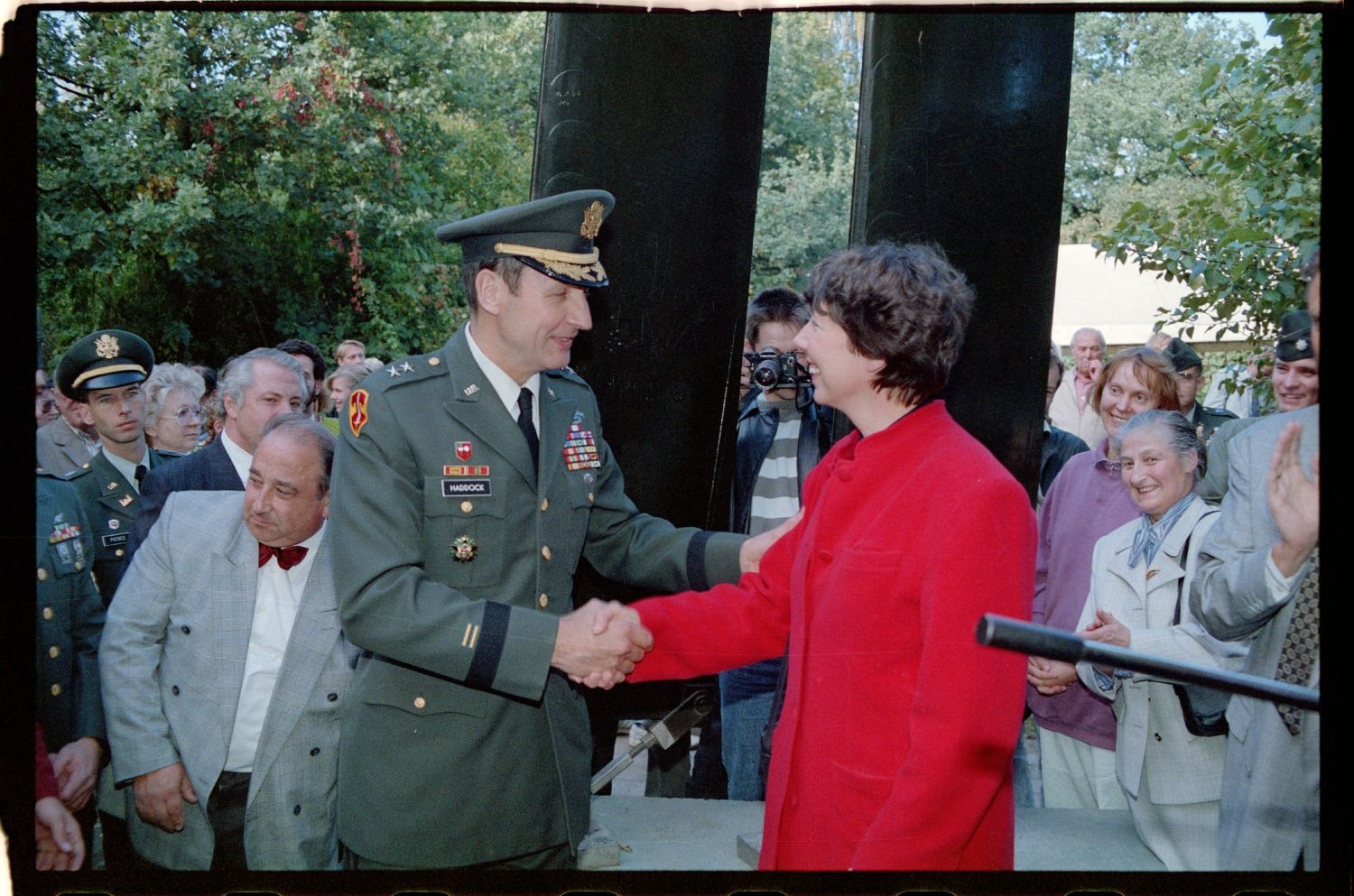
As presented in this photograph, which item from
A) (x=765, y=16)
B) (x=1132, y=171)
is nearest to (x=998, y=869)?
(x=1132, y=171)

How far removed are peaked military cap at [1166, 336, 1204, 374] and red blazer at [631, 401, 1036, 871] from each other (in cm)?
113

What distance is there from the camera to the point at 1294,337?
10.9ft

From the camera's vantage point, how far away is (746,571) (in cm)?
335

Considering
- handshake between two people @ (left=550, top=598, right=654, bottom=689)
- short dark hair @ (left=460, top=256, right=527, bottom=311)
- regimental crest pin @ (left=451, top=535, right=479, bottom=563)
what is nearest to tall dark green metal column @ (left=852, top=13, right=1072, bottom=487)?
short dark hair @ (left=460, top=256, right=527, bottom=311)

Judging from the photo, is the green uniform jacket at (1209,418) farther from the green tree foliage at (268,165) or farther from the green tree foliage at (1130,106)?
the green tree foliage at (268,165)

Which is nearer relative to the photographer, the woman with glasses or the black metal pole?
the black metal pole

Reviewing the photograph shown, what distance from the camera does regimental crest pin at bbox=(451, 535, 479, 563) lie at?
2.96m

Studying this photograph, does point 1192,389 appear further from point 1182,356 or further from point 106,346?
point 106,346

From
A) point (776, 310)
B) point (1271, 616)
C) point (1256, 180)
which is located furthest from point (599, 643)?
point (1256, 180)

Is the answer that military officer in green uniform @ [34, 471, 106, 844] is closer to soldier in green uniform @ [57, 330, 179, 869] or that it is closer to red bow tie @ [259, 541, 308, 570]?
soldier in green uniform @ [57, 330, 179, 869]

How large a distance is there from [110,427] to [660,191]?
1678 millimetres

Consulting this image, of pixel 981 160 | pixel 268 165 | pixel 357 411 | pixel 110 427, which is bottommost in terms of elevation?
pixel 110 427

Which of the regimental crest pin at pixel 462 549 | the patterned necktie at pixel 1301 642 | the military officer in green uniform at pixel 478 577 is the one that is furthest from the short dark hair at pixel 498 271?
the patterned necktie at pixel 1301 642

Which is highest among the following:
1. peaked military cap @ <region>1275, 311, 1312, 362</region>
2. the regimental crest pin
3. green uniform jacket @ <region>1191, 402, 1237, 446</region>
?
peaked military cap @ <region>1275, 311, 1312, 362</region>
